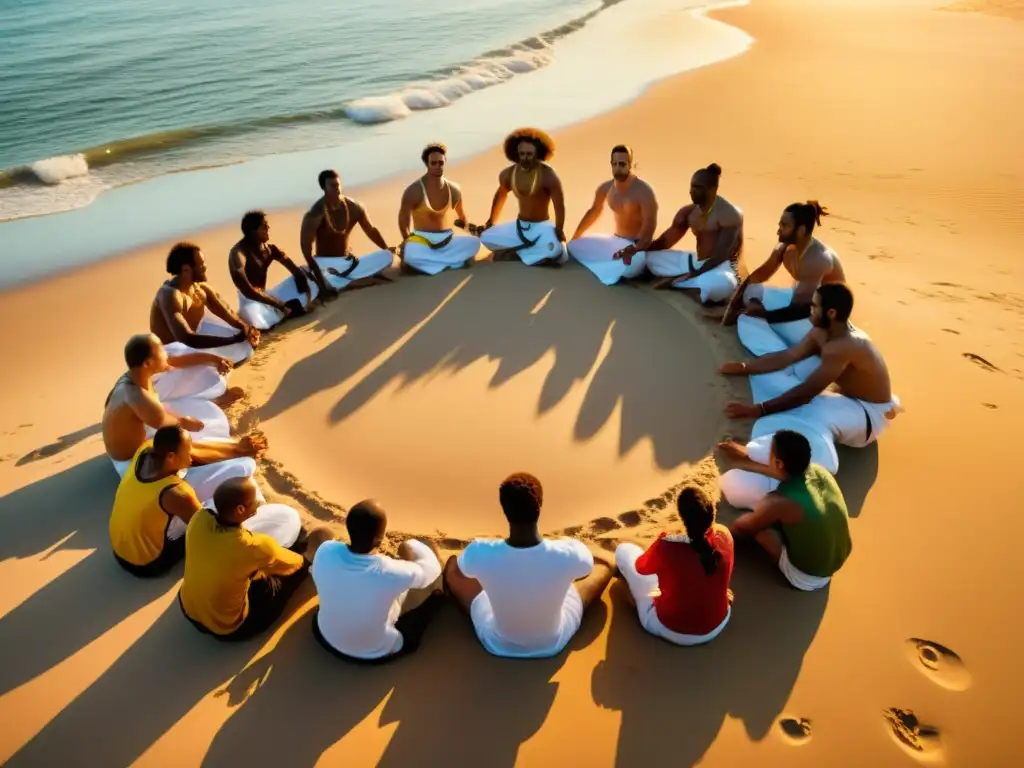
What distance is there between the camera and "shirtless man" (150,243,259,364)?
5617 mm

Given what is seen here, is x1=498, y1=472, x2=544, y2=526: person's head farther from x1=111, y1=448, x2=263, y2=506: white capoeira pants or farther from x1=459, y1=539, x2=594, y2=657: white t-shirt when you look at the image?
x1=111, y1=448, x2=263, y2=506: white capoeira pants

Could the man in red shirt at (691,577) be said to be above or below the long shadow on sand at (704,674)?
above

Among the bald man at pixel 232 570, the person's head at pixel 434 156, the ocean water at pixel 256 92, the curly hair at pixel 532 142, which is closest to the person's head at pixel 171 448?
the bald man at pixel 232 570

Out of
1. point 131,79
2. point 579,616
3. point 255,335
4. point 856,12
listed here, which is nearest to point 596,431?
point 579,616

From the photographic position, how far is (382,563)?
3.50 meters

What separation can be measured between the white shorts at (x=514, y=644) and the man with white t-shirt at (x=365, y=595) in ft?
0.98

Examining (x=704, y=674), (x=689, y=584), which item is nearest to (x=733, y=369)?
(x=689, y=584)

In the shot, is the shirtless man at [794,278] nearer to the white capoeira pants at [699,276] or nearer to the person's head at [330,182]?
the white capoeira pants at [699,276]

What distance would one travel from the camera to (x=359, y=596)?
3475 mm

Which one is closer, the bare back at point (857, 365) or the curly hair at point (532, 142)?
the bare back at point (857, 365)

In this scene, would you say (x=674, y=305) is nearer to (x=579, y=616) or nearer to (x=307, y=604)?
(x=579, y=616)

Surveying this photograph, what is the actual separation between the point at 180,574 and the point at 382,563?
5.02 ft

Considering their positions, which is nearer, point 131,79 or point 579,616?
point 579,616

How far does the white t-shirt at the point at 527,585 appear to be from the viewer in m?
3.42
